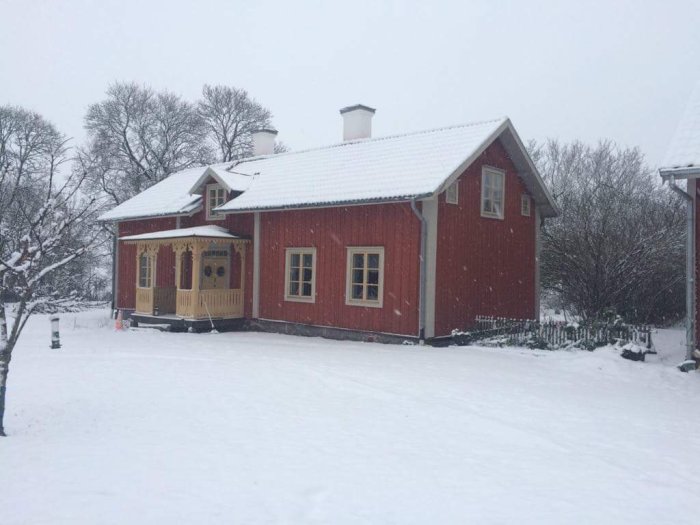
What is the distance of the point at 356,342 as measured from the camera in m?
15.4

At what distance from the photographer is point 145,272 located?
2247 centimetres

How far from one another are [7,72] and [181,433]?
15370 cm

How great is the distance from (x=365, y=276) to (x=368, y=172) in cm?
285

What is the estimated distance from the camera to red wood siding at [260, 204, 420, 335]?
48.3 feet

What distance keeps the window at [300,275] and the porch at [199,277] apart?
1.90 meters

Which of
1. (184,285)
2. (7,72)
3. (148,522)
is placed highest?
(7,72)

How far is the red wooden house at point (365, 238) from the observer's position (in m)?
14.8

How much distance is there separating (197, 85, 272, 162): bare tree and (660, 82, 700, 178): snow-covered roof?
2856cm

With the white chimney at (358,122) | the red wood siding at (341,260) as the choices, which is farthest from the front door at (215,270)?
the white chimney at (358,122)

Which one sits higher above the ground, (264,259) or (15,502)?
(264,259)

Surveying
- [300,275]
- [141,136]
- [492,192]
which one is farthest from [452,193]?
[141,136]

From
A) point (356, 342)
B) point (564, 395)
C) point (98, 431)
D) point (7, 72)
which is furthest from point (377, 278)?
point (7, 72)

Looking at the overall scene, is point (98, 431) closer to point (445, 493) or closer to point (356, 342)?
point (445, 493)

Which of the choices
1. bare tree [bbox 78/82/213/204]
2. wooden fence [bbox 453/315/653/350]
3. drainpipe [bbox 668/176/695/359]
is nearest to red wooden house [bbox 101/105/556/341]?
wooden fence [bbox 453/315/653/350]
